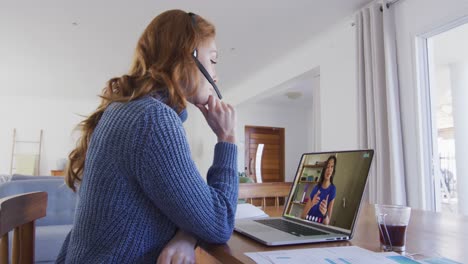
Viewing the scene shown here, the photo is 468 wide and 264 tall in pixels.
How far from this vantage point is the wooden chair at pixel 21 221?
61 cm

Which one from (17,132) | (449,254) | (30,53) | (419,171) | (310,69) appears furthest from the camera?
(17,132)

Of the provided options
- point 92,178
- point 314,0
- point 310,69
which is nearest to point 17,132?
point 310,69

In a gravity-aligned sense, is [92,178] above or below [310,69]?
below

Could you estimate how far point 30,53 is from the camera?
450 cm

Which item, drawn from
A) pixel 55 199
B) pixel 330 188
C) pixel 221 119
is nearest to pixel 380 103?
pixel 330 188

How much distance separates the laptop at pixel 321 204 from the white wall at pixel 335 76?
8.09 ft

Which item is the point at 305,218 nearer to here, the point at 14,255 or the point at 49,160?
the point at 14,255

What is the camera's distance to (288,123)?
804 centimetres

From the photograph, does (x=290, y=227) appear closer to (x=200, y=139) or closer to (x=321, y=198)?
(x=321, y=198)

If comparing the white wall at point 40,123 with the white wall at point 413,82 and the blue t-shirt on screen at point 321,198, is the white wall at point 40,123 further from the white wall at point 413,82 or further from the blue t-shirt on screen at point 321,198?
the blue t-shirt on screen at point 321,198

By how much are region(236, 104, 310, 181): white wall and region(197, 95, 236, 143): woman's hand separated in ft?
21.4

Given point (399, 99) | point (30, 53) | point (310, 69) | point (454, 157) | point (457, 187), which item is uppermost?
point (30, 53)

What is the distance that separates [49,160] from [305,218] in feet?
24.6

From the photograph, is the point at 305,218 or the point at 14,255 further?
the point at 305,218
